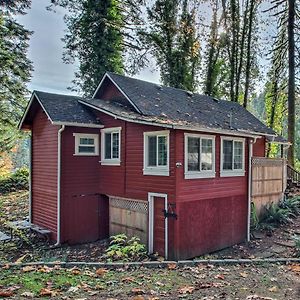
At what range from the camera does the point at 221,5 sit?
23375 millimetres

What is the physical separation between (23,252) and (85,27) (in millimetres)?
14626

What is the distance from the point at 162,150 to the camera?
986 cm

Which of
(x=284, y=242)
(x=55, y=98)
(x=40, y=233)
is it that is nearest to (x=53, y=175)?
(x=40, y=233)

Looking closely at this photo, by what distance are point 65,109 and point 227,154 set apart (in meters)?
6.02

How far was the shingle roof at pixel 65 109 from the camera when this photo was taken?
36.1ft

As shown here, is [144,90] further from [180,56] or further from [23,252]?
[180,56]

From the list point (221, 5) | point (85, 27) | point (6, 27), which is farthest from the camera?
point (221, 5)

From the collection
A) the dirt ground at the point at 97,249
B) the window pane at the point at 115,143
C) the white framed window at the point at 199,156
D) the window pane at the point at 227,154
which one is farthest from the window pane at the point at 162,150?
the dirt ground at the point at 97,249

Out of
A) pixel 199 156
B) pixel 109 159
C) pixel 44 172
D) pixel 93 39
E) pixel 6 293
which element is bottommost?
pixel 6 293

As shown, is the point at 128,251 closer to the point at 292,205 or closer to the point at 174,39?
the point at 292,205

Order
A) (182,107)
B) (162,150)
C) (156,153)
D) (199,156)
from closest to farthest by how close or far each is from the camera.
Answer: (162,150) < (156,153) < (199,156) < (182,107)

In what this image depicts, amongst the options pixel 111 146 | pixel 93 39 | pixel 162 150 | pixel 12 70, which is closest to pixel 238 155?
pixel 162 150

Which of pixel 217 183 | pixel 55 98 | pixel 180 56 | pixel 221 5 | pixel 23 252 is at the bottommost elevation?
pixel 23 252

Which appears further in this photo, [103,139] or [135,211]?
[103,139]
